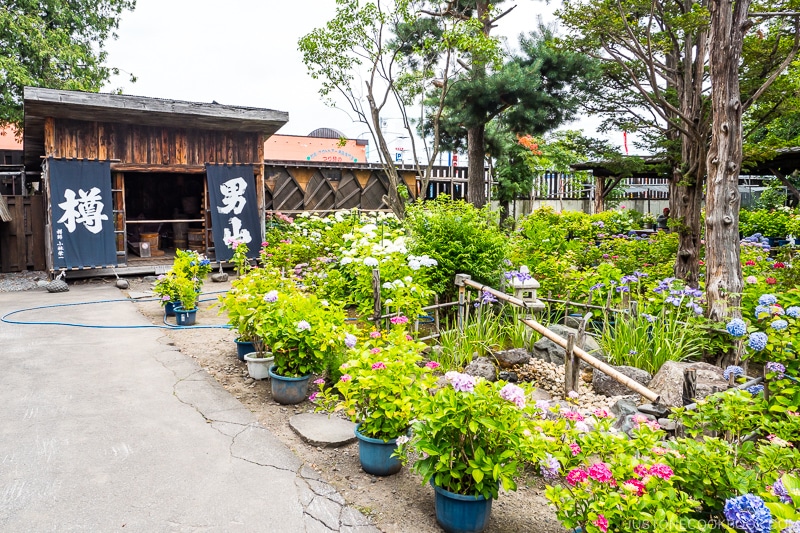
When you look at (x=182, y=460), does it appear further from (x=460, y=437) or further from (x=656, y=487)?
(x=656, y=487)

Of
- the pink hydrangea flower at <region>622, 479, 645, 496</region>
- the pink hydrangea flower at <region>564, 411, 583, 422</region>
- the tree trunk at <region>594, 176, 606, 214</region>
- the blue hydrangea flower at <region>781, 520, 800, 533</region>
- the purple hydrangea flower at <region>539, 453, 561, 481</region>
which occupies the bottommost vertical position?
the purple hydrangea flower at <region>539, 453, 561, 481</region>

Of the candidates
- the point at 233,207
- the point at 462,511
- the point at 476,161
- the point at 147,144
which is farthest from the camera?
the point at 233,207

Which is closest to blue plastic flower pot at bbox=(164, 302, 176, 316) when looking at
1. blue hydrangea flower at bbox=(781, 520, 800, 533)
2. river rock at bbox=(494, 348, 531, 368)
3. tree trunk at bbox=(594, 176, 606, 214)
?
river rock at bbox=(494, 348, 531, 368)

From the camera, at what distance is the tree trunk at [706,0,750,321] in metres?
5.67

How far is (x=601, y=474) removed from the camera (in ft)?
7.93

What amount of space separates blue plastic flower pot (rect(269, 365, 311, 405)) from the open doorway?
1139 centimetres

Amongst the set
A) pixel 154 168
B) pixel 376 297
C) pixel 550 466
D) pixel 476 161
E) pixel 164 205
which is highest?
pixel 476 161

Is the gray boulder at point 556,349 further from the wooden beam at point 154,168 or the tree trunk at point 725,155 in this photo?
the wooden beam at point 154,168

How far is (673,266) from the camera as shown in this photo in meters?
8.45

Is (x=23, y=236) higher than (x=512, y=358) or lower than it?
higher

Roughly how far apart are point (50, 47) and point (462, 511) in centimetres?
1703

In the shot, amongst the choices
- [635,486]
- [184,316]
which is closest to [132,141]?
[184,316]

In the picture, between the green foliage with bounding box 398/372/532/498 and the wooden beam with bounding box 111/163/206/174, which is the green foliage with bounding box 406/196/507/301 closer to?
the green foliage with bounding box 398/372/532/498

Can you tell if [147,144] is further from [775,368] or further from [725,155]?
[775,368]
